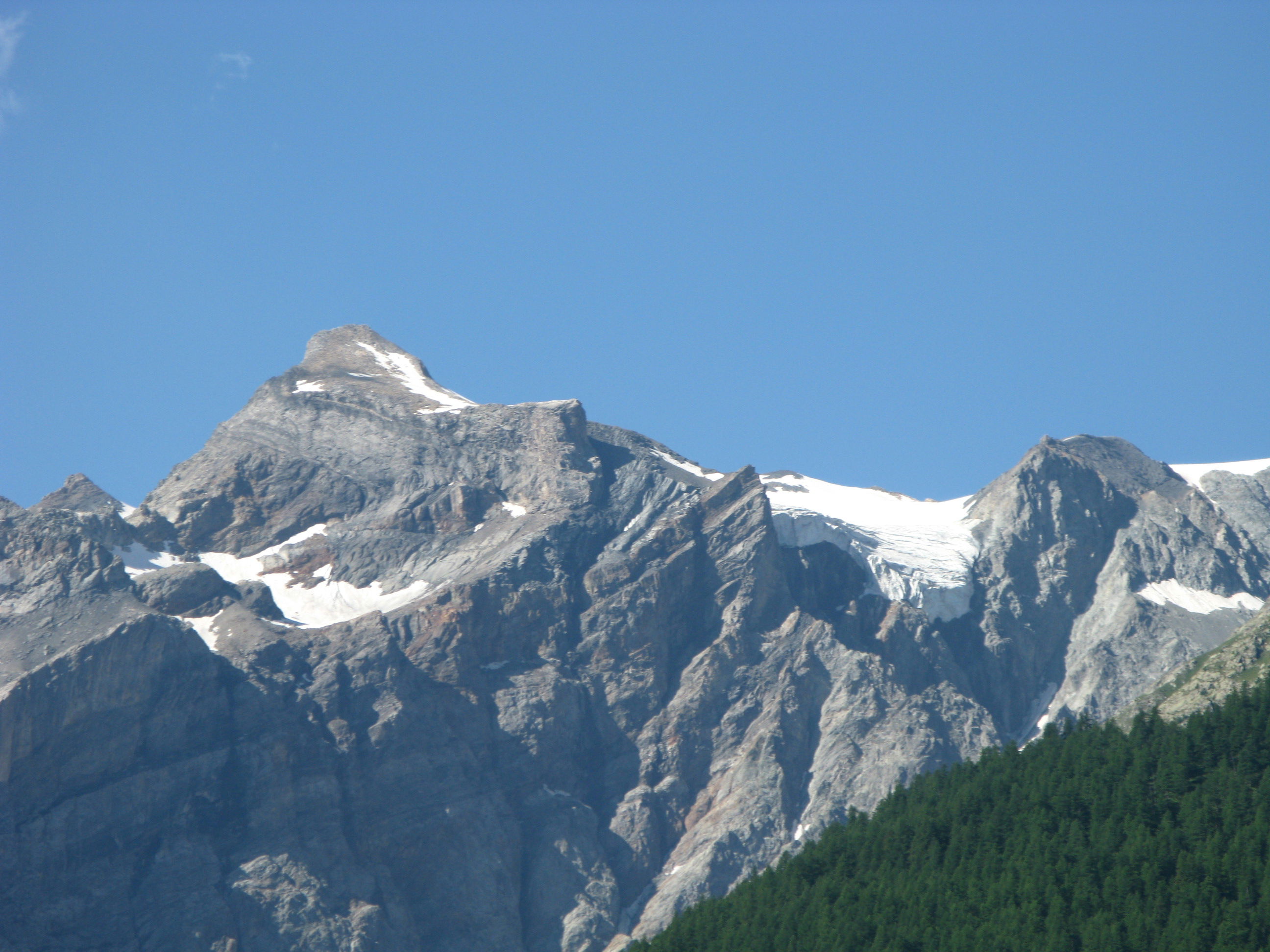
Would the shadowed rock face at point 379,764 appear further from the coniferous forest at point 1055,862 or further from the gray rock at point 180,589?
the coniferous forest at point 1055,862

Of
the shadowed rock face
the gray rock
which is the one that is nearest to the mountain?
the shadowed rock face

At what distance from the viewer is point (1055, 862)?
11369cm

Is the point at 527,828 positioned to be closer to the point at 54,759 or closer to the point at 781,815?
the point at 781,815

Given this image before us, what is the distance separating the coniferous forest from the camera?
103 m

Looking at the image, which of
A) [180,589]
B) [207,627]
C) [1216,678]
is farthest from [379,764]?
[1216,678]

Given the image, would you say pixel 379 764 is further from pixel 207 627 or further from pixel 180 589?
pixel 180 589

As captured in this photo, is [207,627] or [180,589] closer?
[207,627]

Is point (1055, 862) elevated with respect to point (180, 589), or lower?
lower

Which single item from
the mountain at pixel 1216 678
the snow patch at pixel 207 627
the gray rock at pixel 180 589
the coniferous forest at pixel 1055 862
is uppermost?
the gray rock at pixel 180 589

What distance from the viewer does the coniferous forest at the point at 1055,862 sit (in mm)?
103250

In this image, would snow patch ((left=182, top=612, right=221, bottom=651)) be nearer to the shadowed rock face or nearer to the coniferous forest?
the shadowed rock face

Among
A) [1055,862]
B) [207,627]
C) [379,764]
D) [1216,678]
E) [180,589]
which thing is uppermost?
[180,589]

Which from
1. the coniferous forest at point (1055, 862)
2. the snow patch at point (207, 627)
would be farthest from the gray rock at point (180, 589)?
the coniferous forest at point (1055, 862)

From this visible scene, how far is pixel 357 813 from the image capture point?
174m
